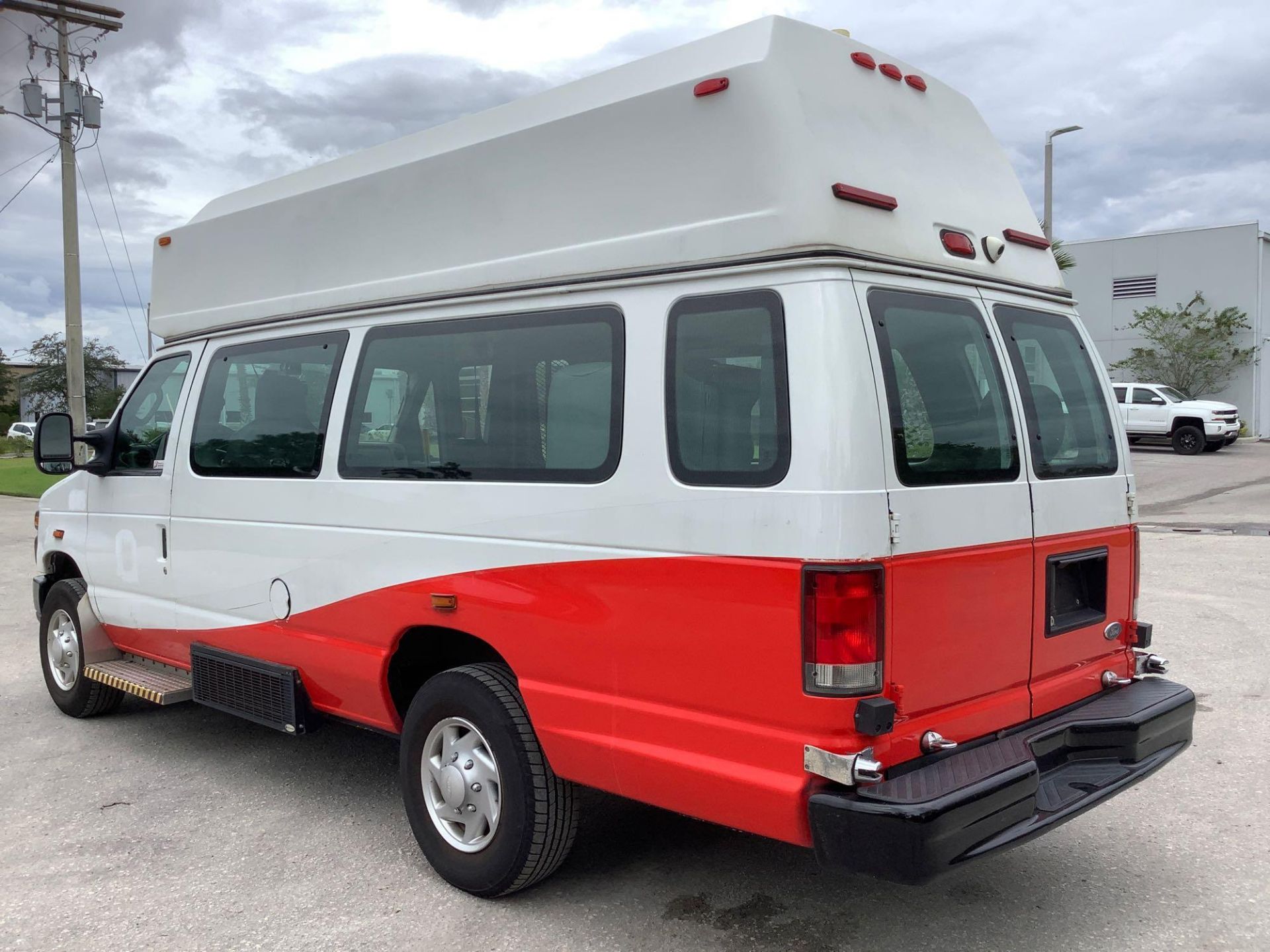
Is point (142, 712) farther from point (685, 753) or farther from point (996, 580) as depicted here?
point (996, 580)

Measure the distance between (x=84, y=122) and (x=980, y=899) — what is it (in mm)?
21472

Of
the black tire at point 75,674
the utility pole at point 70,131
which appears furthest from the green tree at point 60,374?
the black tire at point 75,674

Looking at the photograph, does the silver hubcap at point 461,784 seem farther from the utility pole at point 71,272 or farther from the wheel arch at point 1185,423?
the wheel arch at point 1185,423

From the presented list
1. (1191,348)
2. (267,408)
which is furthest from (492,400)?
(1191,348)


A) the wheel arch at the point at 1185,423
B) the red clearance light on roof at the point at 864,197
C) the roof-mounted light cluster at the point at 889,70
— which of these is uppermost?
the roof-mounted light cluster at the point at 889,70

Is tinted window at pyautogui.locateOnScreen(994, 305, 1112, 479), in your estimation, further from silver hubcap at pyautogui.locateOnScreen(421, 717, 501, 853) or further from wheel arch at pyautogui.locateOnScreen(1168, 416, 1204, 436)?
wheel arch at pyautogui.locateOnScreen(1168, 416, 1204, 436)

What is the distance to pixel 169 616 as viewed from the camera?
5.53 m

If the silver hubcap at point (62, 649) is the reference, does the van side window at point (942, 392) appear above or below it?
above

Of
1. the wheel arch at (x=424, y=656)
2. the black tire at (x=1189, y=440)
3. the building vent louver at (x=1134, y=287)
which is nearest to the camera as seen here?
the wheel arch at (x=424, y=656)

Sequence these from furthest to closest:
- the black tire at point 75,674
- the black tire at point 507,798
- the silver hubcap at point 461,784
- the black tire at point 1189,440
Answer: the black tire at point 1189,440 → the black tire at point 75,674 → the silver hubcap at point 461,784 → the black tire at point 507,798

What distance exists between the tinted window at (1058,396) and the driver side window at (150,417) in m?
3.99

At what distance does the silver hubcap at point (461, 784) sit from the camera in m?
3.96

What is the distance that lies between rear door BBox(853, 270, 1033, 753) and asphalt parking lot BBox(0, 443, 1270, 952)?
0.63m

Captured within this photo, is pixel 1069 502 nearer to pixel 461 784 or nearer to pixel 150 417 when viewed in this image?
pixel 461 784
